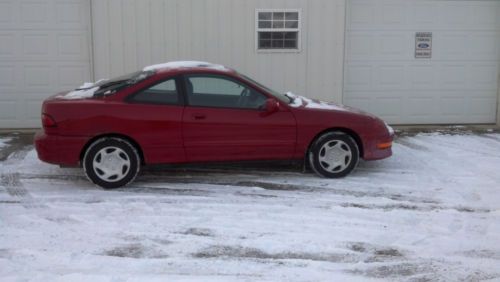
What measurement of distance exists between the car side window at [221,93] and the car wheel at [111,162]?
974mm

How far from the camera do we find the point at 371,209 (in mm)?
6332

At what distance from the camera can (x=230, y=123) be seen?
716 centimetres

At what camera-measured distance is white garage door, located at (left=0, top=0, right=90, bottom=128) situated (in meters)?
10.5

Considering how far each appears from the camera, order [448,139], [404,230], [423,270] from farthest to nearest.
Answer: [448,139]
[404,230]
[423,270]

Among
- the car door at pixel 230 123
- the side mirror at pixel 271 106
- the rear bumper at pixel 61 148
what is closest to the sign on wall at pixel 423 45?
the car door at pixel 230 123

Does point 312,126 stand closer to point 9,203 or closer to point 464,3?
point 9,203

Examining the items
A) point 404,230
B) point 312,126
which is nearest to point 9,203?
point 312,126

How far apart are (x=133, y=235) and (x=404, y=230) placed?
8.34 ft

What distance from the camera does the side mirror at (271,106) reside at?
7.18 m

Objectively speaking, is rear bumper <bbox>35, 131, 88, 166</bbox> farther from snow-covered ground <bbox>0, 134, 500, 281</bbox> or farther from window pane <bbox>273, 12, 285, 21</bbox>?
window pane <bbox>273, 12, 285, 21</bbox>

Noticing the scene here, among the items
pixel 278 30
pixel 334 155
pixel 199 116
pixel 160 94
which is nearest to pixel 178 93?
pixel 160 94

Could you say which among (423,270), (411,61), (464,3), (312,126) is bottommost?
(423,270)

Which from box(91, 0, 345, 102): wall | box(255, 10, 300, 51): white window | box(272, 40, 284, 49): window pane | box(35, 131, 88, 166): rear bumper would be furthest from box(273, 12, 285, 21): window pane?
box(35, 131, 88, 166): rear bumper

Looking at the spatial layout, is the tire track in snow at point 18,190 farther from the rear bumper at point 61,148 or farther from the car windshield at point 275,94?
the car windshield at point 275,94
